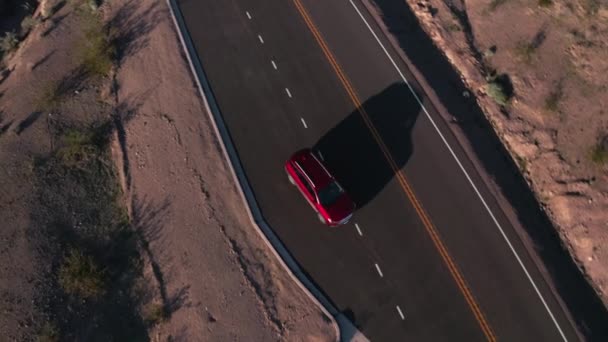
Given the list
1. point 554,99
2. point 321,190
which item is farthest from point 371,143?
point 554,99

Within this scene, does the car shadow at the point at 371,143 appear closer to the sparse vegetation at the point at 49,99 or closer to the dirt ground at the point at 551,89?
the dirt ground at the point at 551,89

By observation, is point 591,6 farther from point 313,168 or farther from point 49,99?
point 49,99

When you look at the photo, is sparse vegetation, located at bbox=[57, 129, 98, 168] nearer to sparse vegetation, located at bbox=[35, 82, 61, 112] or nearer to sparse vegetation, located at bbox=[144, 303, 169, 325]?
sparse vegetation, located at bbox=[35, 82, 61, 112]

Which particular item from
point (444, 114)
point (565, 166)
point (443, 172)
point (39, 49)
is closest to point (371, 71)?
point (444, 114)

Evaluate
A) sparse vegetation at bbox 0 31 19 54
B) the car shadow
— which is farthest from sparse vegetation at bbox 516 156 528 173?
sparse vegetation at bbox 0 31 19 54

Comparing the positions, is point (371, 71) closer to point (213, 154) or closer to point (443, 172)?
point (443, 172)
